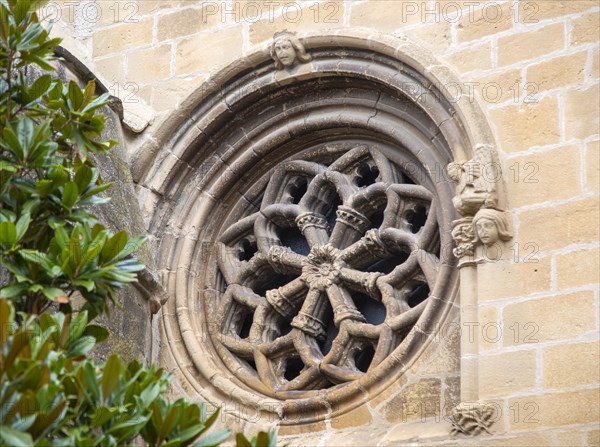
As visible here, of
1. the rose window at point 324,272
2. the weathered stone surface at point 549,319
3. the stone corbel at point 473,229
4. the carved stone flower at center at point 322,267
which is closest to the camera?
the weathered stone surface at point 549,319

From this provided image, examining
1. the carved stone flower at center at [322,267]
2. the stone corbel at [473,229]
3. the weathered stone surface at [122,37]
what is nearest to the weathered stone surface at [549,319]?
the stone corbel at [473,229]

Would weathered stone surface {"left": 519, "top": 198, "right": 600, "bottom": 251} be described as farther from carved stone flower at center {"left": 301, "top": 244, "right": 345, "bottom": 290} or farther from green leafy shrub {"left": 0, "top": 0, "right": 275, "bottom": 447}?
green leafy shrub {"left": 0, "top": 0, "right": 275, "bottom": 447}

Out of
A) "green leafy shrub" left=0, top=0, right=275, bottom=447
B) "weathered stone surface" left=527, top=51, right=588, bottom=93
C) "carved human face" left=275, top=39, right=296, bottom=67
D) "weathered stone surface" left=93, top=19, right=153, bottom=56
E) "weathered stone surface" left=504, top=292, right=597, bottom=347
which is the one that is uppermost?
"weathered stone surface" left=93, top=19, right=153, bottom=56

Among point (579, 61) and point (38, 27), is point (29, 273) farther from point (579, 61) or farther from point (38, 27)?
point (579, 61)

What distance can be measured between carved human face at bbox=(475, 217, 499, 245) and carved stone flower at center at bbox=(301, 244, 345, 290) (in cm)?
108

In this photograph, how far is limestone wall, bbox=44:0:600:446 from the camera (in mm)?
6699

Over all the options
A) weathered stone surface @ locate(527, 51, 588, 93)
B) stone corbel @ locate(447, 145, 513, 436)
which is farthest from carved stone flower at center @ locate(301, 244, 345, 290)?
weathered stone surface @ locate(527, 51, 588, 93)

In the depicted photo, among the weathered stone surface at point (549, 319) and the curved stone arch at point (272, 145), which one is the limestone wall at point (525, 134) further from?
the curved stone arch at point (272, 145)

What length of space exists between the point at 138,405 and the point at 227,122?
4092 millimetres

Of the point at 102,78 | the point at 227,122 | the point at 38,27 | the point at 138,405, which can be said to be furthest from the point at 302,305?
the point at 138,405

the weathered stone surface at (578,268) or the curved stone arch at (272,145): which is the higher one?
the curved stone arch at (272,145)

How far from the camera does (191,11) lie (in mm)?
8789

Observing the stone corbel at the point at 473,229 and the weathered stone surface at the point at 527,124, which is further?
the weathered stone surface at the point at 527,124

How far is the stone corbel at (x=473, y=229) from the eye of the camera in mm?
7031
